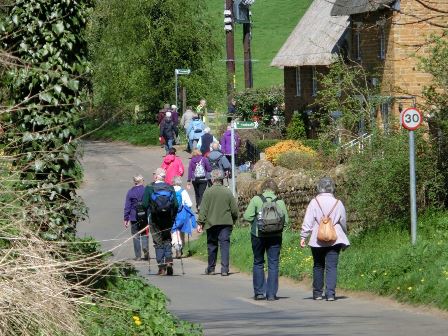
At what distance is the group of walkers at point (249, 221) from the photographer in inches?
691

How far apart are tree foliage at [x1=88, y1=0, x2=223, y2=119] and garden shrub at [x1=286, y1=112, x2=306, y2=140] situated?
7495 mm

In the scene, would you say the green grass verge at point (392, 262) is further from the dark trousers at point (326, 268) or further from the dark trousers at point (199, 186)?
the dark trousers at point (199, 186)

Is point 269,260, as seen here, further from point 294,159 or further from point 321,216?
point 294,159

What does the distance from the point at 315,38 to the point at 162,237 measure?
2915cm

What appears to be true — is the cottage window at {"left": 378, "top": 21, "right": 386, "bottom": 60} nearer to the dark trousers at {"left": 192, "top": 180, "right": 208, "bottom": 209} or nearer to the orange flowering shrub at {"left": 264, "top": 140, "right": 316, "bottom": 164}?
the orange flowering shrub at {"left": 264, "top": 140, "right": 316, "bottom": 164}

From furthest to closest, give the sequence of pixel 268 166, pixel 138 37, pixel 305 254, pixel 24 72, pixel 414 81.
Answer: pixel 138 37 → pixel 414 81 → pixel 268 166 → pixel 305 254 → pixel 24 72

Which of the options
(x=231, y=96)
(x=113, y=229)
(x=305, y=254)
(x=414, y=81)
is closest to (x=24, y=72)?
(x=305, y=254)

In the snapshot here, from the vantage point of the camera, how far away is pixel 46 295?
10.6 m

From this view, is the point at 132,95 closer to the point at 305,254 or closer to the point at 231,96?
the point at 231,96

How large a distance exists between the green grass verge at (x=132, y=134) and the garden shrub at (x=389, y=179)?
29564 millimetres

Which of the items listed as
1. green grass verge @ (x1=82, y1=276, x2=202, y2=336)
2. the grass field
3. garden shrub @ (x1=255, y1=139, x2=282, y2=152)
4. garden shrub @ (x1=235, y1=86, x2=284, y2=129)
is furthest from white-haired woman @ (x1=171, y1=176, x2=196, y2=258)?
the grass field

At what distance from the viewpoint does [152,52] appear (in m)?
54.3

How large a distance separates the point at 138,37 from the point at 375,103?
31823 mm

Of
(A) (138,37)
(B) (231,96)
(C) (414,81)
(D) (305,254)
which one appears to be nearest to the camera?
(D) (305,254)
